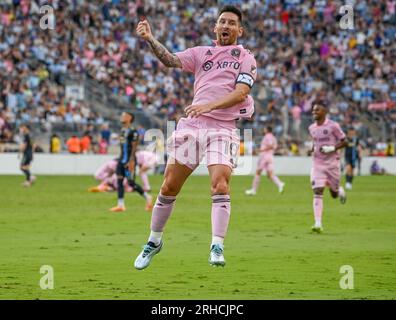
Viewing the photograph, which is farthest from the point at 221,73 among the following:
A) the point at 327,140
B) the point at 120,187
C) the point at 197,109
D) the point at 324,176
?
the point at 120,187

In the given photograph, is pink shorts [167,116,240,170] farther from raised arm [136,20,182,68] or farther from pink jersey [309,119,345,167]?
pink jersey [309,119,345,167]

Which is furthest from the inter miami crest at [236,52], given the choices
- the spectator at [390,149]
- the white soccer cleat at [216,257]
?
the spectator at [390,149]

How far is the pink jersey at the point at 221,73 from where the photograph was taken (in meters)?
12.2

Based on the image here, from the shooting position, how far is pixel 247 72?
40.0 feet

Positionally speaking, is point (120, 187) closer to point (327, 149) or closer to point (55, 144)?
point (327, 149)

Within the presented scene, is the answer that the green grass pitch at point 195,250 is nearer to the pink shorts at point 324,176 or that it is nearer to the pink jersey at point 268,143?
the pink shorts at point 324,176

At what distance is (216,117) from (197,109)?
0.69m

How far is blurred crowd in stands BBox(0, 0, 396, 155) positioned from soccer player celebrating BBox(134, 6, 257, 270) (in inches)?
1326

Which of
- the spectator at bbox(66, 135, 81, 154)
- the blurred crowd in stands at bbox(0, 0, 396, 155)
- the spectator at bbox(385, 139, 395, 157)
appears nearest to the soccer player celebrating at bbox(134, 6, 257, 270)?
the blurred crowd in stands at bbox(0, 0, 396, 155)

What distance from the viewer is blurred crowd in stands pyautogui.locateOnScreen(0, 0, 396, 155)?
48000 millimetres

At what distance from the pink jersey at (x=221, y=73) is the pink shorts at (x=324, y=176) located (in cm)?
899

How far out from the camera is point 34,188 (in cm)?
3647

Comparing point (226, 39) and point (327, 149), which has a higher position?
point (226, 39)

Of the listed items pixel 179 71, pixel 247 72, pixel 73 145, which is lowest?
pixel 247 72
